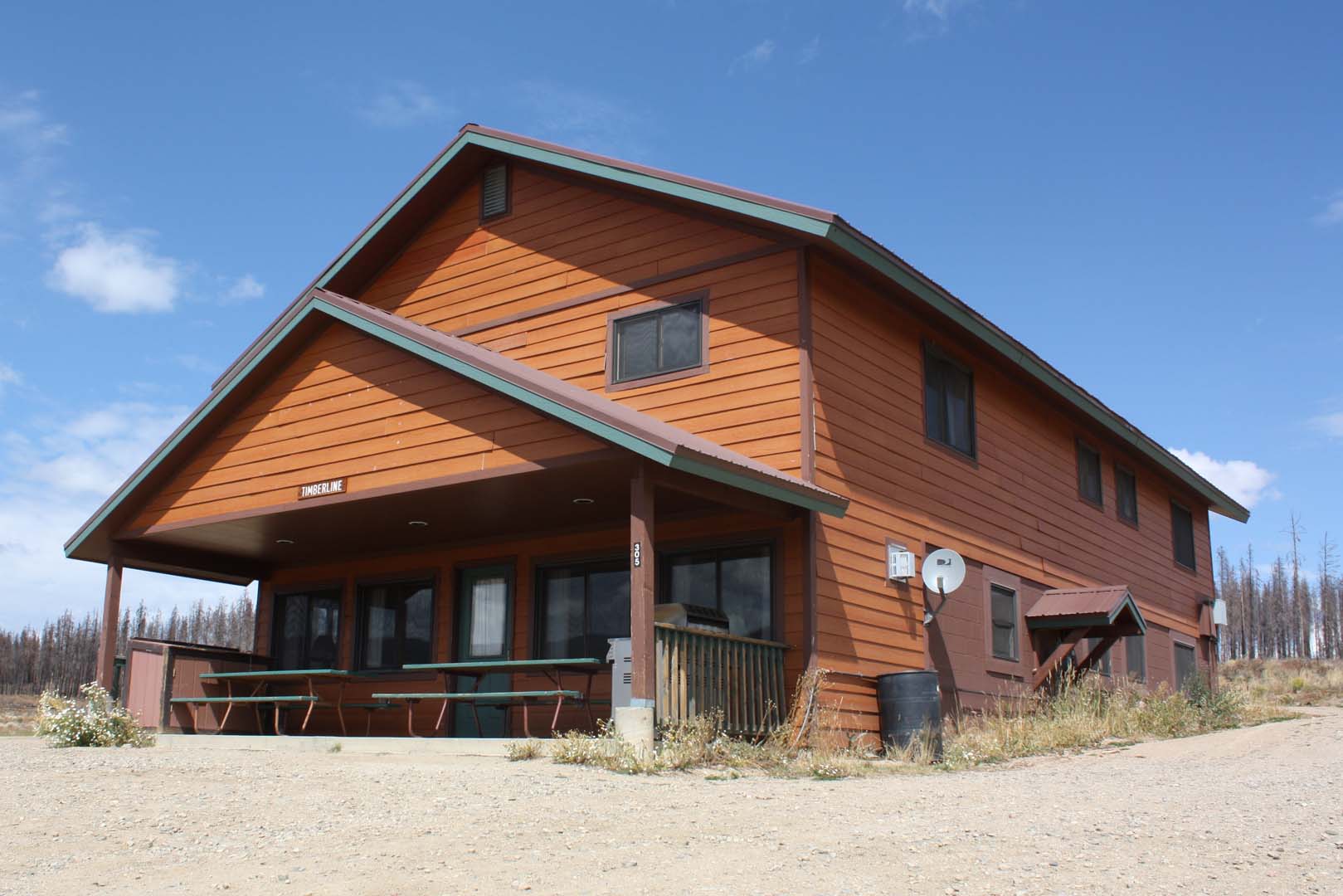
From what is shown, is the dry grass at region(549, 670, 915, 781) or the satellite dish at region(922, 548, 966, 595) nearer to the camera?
the dry grass at region(549, 670, 915, 781)

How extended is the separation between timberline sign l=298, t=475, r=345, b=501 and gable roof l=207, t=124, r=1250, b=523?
1.63m

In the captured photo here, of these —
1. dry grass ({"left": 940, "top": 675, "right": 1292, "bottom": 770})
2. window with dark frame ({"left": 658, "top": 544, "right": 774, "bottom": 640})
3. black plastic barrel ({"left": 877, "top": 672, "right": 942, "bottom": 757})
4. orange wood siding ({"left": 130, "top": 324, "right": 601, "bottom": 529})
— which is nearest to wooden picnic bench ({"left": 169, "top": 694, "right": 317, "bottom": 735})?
orange wood siding ({"left": 130, "top": 324, "right": 601, "bottom": 529})

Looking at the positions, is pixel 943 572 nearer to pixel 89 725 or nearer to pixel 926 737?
pixel 926 737

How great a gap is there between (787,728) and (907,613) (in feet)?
9.90

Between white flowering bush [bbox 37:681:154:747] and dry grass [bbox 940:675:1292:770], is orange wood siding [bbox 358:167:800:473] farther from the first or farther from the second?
white flowering bush [bbox 37:681:154:747]

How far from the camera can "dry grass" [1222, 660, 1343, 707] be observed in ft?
80.2

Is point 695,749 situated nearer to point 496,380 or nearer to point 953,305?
point 496,380

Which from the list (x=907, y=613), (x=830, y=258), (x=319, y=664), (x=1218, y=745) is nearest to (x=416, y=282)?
(x=319, y=664)

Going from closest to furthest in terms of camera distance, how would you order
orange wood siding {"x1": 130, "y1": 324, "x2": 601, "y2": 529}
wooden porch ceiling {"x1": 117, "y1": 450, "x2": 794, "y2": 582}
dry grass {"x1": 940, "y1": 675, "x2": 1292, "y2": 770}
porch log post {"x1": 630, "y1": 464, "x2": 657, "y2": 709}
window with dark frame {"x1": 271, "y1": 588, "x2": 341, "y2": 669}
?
porch log post {"x1": 630, "y1": 464, "x2": 657, "y2": 709} < orange wood siding {"x1": 130, "y1": 324, "x2": 601, "y2": 529} < wooden porch ceiling {"x1": 117, "y1": 450, "x2": 794, "y2": 582} < dry grass {"x1": 940, "y1": 675, "x2": 1292, "y2": 770} < window with dark frame {"x1": 271, "y1": 588, "x2": 341, "y2": 669}

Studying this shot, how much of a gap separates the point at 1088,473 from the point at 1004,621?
4.89m

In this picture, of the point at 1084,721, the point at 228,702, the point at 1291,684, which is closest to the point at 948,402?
the point at 1084,721

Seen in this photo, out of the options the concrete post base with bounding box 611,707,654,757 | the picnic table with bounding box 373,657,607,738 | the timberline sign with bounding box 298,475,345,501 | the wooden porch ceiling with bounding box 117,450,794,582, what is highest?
the timberline sign with bounding box 298,475,345,501

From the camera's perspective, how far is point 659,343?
14367mm

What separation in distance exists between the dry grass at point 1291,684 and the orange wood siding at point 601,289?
45.8 ft
